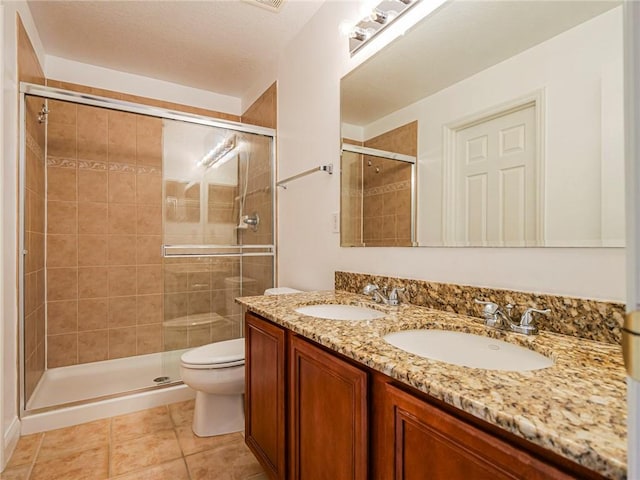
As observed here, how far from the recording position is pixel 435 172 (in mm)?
1328

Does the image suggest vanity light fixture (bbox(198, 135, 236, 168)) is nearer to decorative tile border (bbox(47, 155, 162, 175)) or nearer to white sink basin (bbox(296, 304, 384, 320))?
decorative tile border (bbox(47, 155, 162, 175))

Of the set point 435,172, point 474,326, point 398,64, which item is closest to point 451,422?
point 474,326

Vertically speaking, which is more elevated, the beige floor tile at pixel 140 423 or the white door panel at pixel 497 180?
the white door panel at pixel 497 180

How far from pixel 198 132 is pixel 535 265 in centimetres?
224

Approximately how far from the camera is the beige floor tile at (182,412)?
204cm

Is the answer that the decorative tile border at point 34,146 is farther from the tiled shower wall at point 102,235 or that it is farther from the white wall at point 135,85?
the white wall at point 135,85

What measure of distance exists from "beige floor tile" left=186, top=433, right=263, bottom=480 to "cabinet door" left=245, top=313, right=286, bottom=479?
0.19 metres

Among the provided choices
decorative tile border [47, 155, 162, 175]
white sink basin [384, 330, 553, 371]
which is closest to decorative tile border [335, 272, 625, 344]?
white sink basin [384, 330, 553, 371]

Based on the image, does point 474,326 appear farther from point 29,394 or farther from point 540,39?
point 29,394

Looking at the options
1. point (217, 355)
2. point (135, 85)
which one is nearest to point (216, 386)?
point (217, 355)

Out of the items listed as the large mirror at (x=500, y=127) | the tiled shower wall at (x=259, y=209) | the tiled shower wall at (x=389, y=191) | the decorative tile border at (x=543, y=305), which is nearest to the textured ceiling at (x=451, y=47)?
the large mirror at (x=500, y=127)

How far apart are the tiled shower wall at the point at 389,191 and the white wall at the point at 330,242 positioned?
8 cm

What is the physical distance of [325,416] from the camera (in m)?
0.97

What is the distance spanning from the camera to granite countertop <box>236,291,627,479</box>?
441 millimetres
